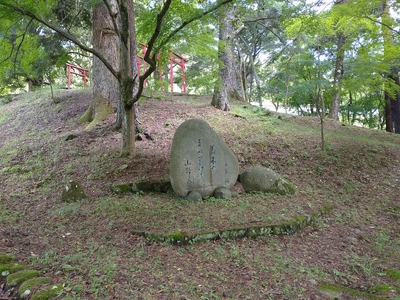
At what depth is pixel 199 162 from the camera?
5566 millimetres

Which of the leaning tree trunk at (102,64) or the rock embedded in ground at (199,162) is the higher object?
the leaning tree trunk at (102,64)

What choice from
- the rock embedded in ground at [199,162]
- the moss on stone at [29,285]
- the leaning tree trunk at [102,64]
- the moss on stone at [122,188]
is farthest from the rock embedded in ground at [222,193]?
the leaning tree trunk at [102,64]

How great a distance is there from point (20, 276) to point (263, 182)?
14.0ft

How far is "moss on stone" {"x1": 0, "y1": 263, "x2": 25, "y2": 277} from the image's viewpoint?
3156 mm

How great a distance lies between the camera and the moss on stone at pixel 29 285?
2814 mm

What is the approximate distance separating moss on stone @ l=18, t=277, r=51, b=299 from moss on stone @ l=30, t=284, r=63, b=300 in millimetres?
140

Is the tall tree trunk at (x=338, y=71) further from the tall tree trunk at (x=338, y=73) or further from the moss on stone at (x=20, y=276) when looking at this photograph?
the moss on stone at (x=20, y=276)

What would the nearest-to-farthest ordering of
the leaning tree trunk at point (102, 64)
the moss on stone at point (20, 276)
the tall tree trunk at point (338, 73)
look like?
the moss on stone at point (20, 276)
the tall tree trunk at point (338, 73)
the leaning tree trunk at point (102, 64)

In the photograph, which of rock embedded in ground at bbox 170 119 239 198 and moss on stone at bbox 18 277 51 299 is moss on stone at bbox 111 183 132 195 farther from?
moss on stone at bbox 18 277 51 299

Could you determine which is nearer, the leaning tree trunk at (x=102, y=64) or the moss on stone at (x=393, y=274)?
the moss on stone at (x=393, y=274)

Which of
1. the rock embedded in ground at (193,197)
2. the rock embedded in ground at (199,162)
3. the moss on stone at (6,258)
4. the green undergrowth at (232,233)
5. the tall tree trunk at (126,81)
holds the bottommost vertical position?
the green undergrowth at (232,233)

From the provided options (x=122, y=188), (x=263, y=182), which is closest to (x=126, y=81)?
(x=122, y=188)

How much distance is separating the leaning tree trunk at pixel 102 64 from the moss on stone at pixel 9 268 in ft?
19.4

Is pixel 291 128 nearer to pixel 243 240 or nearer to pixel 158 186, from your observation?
pixel 158 186
